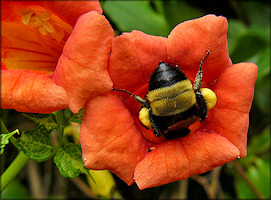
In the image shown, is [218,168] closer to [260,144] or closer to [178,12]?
[260,144]

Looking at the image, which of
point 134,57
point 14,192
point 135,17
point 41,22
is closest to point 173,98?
point 134,57

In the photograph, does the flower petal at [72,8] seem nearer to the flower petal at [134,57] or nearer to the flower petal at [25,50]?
the flower petal at [134,57]

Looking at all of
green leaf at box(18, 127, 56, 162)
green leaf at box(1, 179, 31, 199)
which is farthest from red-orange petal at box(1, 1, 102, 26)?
green leaf at box(1, 179, 31, 199)

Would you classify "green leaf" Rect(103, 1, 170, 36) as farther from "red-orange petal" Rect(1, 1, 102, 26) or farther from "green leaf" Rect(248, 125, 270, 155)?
"green leaf" Rect(248, 125, 270, 155)

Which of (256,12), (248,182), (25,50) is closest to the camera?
(25,50)

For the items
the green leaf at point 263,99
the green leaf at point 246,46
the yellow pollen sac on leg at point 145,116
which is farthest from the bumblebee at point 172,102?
the green leaf at point 263,99

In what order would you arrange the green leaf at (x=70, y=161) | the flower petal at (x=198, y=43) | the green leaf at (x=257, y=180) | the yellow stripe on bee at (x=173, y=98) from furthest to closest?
1. the green leaf at (x=257, y=180)
2. the green leaf at (x=70, y=161)
3. the flower petal at (x=198, y=43)
4. the yellow stripe on bee at (x=173, y=98)
